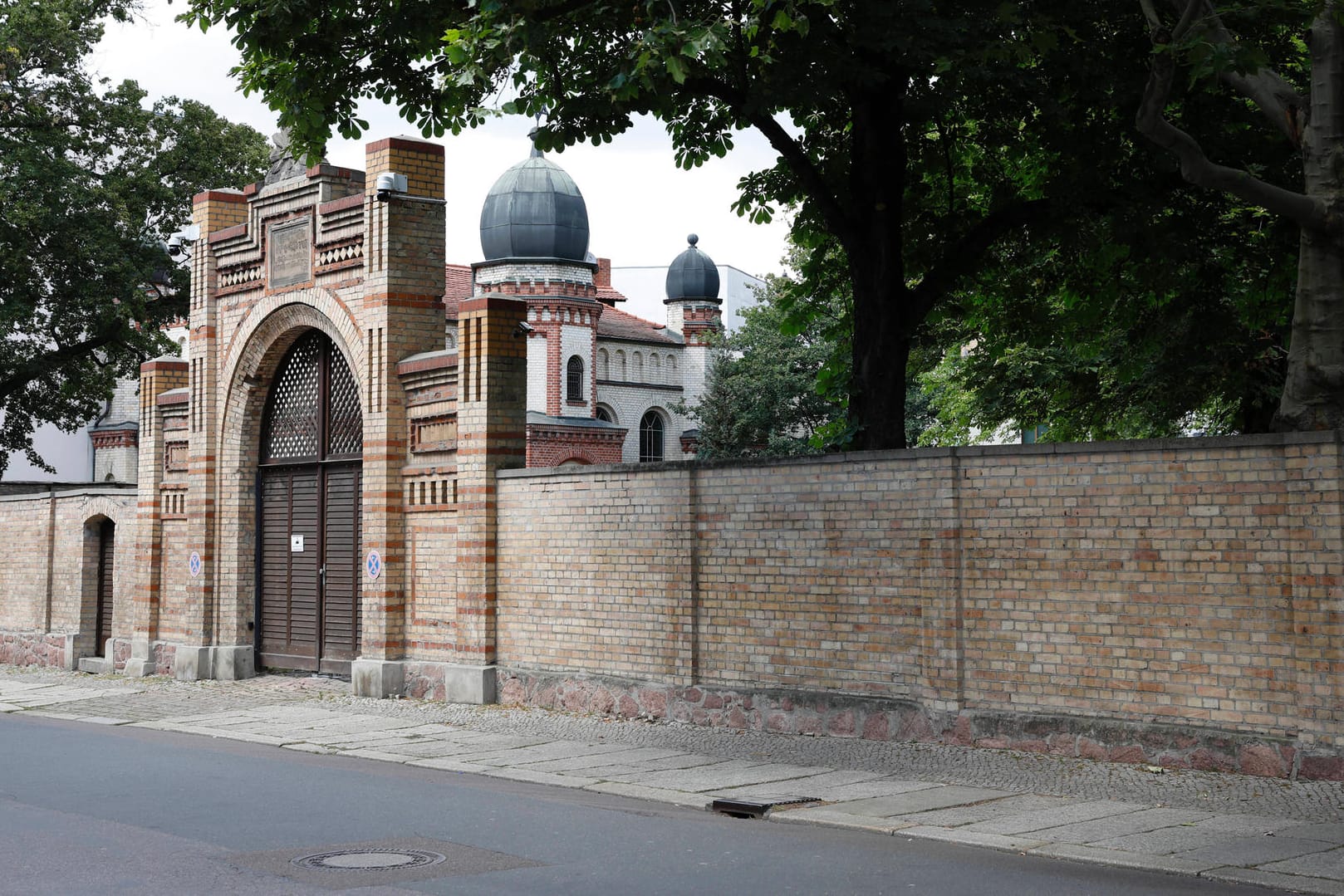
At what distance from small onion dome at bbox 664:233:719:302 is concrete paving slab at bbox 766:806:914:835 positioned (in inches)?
2197

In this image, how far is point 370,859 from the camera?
8.02m

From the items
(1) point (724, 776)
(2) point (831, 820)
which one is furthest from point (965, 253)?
(2) point (831, 820)

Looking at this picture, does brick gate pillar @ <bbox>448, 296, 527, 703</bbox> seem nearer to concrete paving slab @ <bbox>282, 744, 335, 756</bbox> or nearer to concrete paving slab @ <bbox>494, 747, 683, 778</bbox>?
concrete paving slab @ <bbox>282, 744, 335, 756</bbox>

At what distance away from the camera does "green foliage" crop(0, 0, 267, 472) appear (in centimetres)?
3045

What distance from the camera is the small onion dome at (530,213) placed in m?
53.1

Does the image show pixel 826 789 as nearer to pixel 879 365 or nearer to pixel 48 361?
pixel 879 365

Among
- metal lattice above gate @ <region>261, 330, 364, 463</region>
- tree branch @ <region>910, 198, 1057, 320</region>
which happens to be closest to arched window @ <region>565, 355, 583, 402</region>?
metal lattice above gate @ <region>261, 330, 364, 463</region>

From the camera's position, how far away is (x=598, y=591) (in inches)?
588

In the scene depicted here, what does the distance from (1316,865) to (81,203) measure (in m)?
29.1

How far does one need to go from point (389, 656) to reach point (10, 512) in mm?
10908

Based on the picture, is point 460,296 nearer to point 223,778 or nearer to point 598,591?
point 598,591

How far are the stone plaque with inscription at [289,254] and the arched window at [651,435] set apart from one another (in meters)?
43.6

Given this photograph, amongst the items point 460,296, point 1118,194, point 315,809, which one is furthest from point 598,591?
point 460,296

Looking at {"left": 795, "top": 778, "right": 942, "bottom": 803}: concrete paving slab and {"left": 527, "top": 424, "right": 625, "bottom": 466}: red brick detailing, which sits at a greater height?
{"left": 527, "top": 424, "right": 625, "bottom": 466}: red brick detailing
